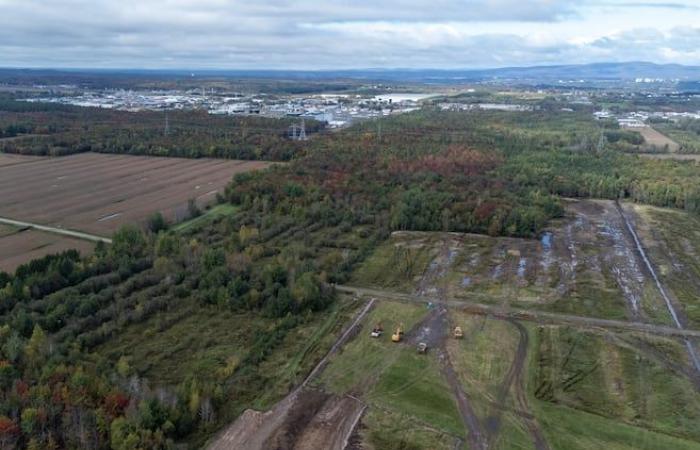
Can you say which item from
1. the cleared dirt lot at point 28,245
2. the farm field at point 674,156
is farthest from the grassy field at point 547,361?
the farm field at point 674,156

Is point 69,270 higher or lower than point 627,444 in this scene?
higher

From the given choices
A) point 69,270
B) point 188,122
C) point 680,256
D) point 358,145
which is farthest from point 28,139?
point 680,256

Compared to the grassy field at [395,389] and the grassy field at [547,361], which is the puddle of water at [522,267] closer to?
the grassy field at [547,361]

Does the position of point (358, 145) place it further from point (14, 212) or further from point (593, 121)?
point (593, 121)

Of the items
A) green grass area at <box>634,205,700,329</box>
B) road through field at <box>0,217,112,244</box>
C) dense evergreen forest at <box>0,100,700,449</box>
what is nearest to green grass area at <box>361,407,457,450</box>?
dense evergreen forest at <box>0,100,700,449</box>

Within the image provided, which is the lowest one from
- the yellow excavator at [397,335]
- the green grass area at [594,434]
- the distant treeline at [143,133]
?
the green grass area at [594,434]

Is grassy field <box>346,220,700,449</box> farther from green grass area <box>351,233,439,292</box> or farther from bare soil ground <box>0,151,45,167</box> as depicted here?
bare soil ground <box>0,151,45,167</box>
